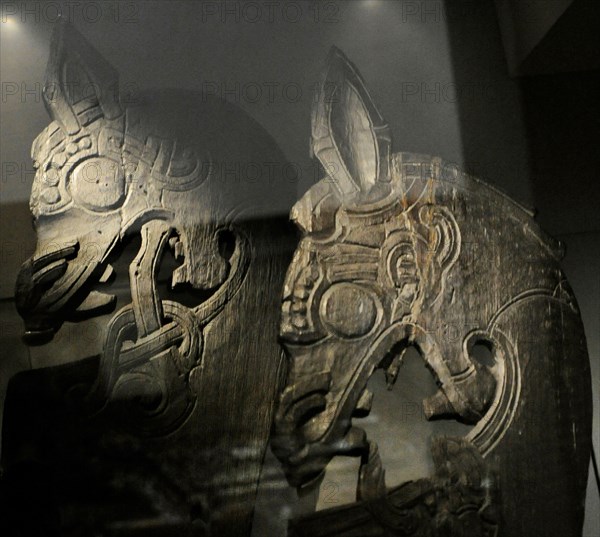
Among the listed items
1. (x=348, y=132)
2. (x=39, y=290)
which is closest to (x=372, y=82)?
(x=348, y=132)

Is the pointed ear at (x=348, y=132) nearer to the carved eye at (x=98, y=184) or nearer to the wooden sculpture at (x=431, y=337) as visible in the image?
the wooden sculpture at (x=431, y=337)

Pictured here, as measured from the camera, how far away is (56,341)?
115 centimetres

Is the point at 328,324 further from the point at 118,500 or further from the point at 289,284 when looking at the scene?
the point at 118,500

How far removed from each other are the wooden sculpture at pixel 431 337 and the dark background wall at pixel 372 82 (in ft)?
0.16

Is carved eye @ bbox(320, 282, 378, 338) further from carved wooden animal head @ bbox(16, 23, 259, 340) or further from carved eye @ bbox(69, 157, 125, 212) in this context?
carved eye @ bbox(69, 157, 125, 212)

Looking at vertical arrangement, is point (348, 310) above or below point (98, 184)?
below

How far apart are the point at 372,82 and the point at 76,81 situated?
472mm

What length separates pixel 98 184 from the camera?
1.21 m

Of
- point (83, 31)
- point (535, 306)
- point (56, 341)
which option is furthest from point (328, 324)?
point (83, 31)

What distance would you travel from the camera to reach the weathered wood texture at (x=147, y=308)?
1067 millimetres

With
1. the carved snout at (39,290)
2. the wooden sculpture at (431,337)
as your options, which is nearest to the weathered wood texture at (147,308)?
the carved snout at (39,290)

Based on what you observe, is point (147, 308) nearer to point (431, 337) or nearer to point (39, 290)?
point (39, 290)

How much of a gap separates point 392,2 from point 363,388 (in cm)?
63

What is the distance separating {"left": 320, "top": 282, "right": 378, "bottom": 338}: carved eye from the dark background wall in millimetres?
190
